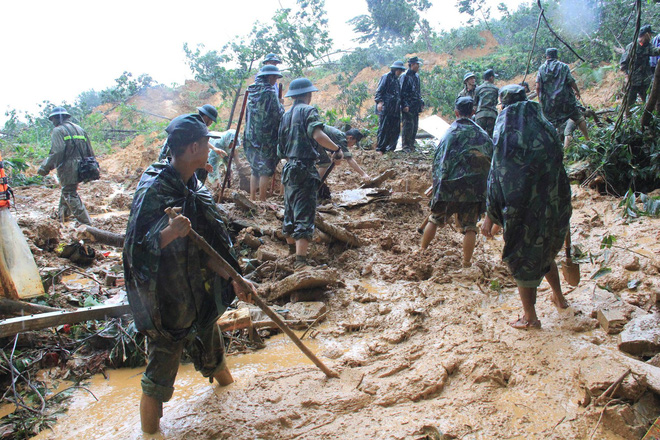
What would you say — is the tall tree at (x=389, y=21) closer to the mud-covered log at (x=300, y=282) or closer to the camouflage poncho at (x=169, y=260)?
the mud-covered log at (x=300, y=282)

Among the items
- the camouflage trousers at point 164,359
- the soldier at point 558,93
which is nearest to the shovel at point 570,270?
the camouflage trousers at point 164,359

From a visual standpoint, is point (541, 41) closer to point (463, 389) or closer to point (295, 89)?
point (295, 89)

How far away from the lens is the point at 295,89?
183 inches

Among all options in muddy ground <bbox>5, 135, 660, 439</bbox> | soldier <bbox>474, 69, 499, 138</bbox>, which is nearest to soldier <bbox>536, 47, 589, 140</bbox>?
soldier <bbox>474, 69, 499, 138</bbox>

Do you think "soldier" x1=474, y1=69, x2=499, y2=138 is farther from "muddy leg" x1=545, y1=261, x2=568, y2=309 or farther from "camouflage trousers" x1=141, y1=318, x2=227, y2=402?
"camouflage trousers" x1=141, y1=318, x2=227, y2=402

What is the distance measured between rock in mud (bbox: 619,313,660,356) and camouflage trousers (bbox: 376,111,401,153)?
7343 millimetres

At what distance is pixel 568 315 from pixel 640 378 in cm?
94

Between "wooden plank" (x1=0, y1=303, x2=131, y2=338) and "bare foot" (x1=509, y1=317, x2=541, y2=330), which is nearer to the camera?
"wooden plank" (x1=0, y1=303, x2=131, y2=338)

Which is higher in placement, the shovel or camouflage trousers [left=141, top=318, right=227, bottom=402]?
camouflage trousers [left=141, top=318, right=227, bottom=402]

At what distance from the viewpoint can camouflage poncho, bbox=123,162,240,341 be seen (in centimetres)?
203

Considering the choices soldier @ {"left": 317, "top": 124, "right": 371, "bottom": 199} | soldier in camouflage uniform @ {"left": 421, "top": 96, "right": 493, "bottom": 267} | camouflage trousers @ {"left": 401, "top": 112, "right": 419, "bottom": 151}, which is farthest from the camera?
camouflage trousers @ {"left": 401, "top": 112, "right": 419, "bottom": 151}

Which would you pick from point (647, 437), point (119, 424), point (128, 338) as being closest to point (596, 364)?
point (647, 437)

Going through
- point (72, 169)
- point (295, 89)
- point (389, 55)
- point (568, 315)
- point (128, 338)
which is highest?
point (389, 55)

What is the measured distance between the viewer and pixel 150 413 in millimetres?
2271
